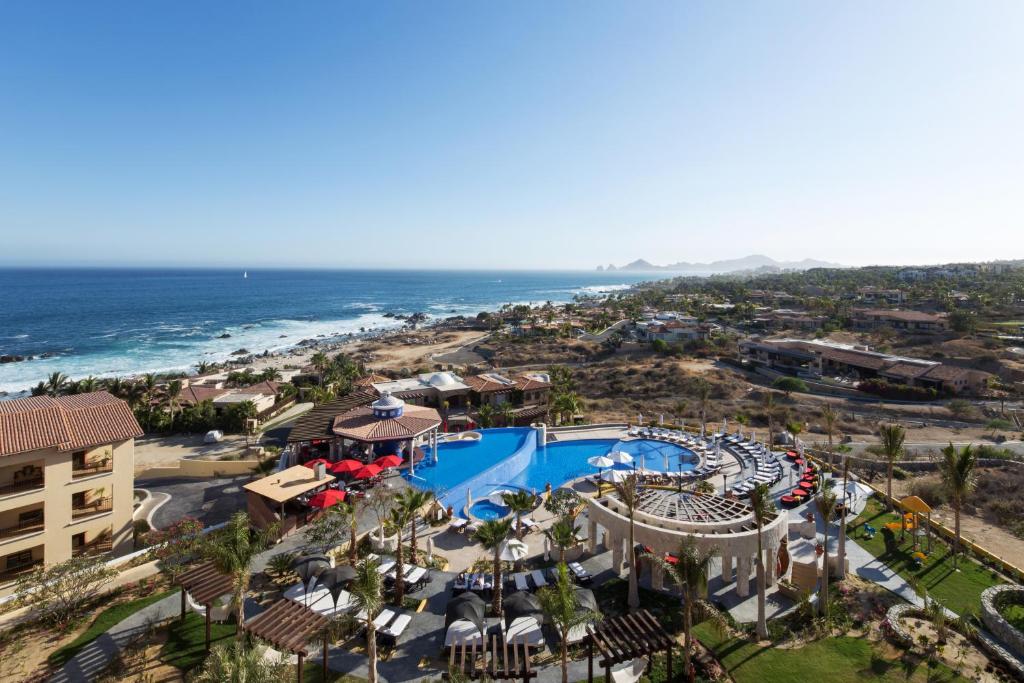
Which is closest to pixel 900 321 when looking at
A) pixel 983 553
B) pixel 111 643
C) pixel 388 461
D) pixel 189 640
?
pixel 983 553

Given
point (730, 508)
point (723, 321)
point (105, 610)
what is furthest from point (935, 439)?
point (723, 321)

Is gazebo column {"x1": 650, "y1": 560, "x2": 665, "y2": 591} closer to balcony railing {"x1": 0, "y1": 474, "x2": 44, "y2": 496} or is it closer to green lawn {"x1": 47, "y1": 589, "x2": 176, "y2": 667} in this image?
green lawn {"x1": 47, "y1": 589, "x2": 176, "y2": 667}

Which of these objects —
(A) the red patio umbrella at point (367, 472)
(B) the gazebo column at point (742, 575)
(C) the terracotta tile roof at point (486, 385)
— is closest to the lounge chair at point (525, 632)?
(B) the gazebo column at point (742, 575)

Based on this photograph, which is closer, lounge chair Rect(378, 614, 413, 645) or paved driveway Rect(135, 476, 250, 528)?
lounge chair Rect(378, 614, 413, 645)

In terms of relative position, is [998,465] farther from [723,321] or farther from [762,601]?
[723,321]

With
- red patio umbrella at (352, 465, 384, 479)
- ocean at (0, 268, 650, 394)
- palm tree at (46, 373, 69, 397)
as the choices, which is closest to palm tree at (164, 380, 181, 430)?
palm tree at (46, 373, 69, 397)

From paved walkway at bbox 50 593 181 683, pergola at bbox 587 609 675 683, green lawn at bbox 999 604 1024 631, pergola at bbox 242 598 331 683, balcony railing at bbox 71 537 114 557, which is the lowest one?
green lawn at bbox 999 604 1024 631

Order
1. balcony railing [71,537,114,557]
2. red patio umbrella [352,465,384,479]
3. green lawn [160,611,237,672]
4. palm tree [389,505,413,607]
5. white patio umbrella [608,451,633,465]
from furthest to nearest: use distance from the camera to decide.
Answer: white patio umbrella [608,451,633,465]
red patio umbrella [352,465,384,479]
balcony railing [71,537,114,557]
palm tree [389,505,413,607]
green lawn [160,611,237,672]

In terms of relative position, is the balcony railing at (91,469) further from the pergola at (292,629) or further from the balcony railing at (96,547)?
the pergola at (292,629)
